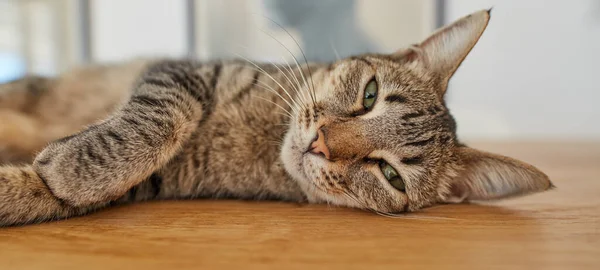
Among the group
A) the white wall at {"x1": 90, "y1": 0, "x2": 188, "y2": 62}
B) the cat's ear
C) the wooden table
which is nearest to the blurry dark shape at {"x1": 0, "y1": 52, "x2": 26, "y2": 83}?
the white wall at {"x1": 90, "y1": 0, "x2": 188, "y2": 62}

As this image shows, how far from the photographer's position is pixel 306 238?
897mm

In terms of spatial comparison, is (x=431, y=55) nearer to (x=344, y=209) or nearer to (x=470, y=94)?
(x=344, y=209)

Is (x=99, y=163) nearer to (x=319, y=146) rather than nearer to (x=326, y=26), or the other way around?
(x=319, y=146)

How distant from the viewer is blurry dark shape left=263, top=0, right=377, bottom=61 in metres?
3.65

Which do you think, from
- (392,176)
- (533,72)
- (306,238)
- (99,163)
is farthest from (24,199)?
(533,72)

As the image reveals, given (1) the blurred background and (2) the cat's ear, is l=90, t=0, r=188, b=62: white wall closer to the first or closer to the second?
(1) the blurred background

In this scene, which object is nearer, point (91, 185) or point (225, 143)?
point (91, 185)

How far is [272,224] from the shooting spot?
1.01 metres

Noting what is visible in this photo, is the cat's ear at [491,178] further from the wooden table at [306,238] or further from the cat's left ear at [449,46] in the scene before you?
the cat's left ear at [449,46]

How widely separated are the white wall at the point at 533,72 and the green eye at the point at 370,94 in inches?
95.8

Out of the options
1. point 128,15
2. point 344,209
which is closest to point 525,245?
point 344,209

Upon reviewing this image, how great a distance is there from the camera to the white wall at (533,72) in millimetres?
3498

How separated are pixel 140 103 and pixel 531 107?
132 inches

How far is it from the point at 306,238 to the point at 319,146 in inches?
11.7
